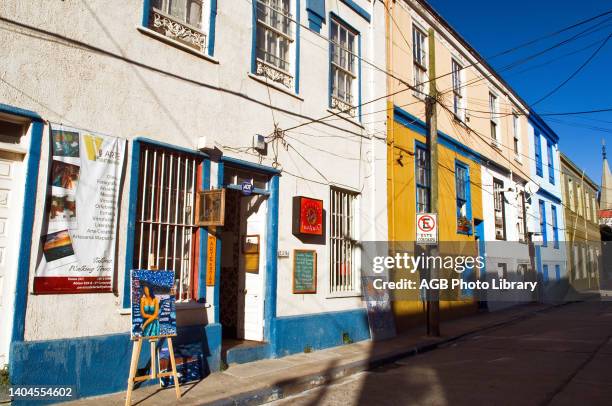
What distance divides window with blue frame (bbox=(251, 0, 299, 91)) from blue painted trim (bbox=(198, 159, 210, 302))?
2217mm

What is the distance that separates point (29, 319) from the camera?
18.8 feet

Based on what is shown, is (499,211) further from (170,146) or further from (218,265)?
(170,146)

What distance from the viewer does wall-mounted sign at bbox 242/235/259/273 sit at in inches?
364

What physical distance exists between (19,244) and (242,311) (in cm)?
448

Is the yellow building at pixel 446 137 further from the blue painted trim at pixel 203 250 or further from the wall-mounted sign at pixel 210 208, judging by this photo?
the wall-mounted sign at pixel 210 208

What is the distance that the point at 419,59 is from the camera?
1514cm

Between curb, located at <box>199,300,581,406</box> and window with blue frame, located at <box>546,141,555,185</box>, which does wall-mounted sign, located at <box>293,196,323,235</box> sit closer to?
curb, located at <box>199,300,581,406</box>

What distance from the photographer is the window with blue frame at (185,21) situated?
7.54 meters

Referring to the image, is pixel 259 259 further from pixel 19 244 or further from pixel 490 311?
pixel 490 311

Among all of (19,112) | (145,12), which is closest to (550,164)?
(145,12)

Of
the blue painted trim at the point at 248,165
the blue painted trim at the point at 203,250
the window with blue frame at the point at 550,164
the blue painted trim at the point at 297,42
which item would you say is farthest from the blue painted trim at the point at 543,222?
the blue painted trim at the point at 203,250

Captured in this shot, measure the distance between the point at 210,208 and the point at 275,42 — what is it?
3.96 meters

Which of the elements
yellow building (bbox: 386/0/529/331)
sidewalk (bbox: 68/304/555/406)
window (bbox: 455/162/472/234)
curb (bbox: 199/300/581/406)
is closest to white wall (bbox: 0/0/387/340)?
sidewalk (bbox: 68/304/555/406)

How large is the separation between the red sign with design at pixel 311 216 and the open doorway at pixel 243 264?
0.78 meters
